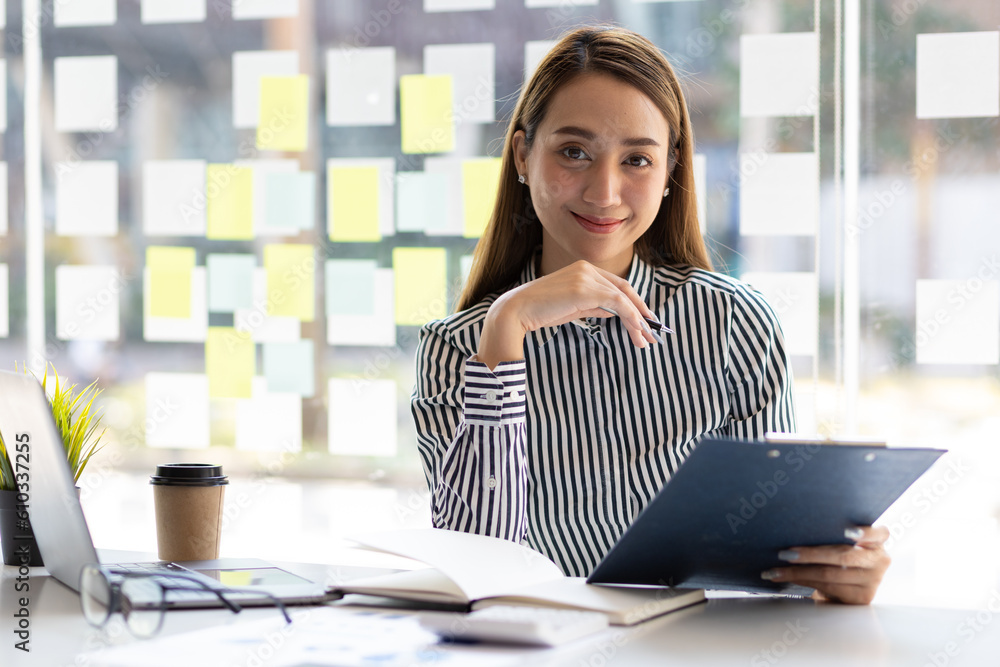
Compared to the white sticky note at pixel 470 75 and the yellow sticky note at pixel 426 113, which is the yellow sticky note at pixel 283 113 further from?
the white sticky note at pixel 470 75

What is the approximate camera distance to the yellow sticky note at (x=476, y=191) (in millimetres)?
3469

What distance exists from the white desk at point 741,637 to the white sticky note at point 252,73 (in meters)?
2.73

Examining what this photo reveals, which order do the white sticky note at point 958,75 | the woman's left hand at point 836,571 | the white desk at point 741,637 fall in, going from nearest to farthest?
the white desk at point 741,637
the woman's left hand at point 836,571
the white sticky note at point 958,75

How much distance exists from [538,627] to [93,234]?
3.41 m

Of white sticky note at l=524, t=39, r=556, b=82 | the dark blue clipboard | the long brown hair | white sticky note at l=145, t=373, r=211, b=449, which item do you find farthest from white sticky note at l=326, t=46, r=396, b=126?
the dark blue clipboard

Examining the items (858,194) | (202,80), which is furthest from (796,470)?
(202,80)

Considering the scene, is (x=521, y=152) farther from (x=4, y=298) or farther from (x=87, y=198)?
(x=4, y=298)

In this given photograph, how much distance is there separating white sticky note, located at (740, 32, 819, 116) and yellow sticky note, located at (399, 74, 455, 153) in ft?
3.17

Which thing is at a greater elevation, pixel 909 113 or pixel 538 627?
pixel 909 113

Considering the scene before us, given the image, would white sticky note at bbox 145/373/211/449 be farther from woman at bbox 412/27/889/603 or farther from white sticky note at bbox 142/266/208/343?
woman at bbox 412/27/889/603

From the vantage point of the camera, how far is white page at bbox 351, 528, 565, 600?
1060mm

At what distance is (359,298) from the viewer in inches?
141

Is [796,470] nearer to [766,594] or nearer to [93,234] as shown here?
[766,594]

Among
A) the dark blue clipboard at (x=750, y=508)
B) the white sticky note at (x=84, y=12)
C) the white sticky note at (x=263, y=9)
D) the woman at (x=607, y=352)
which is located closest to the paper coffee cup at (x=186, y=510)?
the woman at (x=607, y=352)
